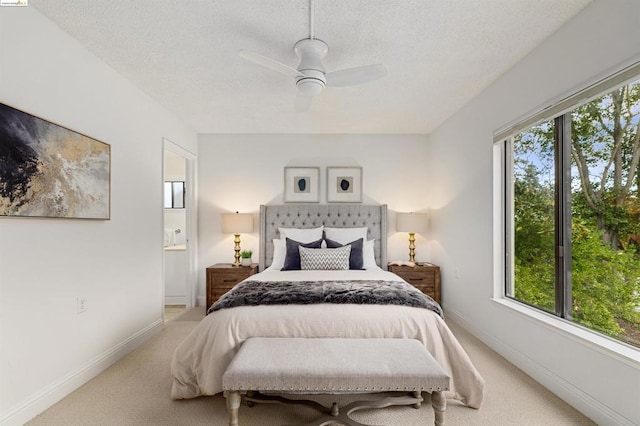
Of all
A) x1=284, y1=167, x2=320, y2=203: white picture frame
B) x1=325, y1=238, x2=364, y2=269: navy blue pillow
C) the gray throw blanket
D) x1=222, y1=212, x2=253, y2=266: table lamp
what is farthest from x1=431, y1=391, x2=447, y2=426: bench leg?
x1=284, y1=167, x2=320, y2=203: white picture frame

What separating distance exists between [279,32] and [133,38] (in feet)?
3.62

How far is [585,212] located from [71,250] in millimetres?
3694

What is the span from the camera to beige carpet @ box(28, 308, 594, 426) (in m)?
2.03

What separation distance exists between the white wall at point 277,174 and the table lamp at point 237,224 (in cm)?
30

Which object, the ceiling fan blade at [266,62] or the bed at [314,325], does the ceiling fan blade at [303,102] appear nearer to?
the ceiling fan blade at [266,62]

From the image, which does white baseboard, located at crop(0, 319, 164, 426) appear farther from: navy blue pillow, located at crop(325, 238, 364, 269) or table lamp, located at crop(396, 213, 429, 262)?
table lamp, located at crop(396, 213, 429, 262)

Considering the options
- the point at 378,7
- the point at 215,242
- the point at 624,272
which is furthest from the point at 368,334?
the point at 215,242

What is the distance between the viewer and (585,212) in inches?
88.7

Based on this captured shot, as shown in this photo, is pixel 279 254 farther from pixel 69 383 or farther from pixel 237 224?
pixel 69 383

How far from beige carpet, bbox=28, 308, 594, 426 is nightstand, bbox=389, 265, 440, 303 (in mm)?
1764

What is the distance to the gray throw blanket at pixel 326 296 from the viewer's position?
237 centimetres

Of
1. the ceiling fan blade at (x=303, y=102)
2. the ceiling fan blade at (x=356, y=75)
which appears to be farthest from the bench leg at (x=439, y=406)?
the ceiling fan blade at (x=303, y=102)

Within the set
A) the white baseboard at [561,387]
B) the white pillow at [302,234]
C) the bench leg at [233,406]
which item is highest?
the white pillow at [302,234]

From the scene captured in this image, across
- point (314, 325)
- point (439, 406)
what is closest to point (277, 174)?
point (314, 325)
